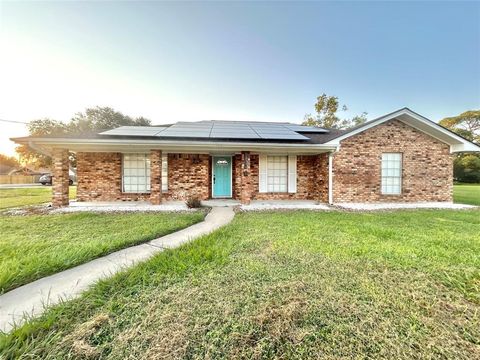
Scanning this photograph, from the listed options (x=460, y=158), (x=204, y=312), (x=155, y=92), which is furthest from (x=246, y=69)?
(x=460, y=158)

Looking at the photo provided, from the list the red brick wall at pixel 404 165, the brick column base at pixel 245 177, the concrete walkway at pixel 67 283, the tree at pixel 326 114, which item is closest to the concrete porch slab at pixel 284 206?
the brick column base at pixel 245 177

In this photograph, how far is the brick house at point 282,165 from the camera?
8.45 m

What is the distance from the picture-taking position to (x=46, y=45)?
33.1ft

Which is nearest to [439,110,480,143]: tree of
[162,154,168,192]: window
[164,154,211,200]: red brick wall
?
[164,154,211,200]: red brick wall

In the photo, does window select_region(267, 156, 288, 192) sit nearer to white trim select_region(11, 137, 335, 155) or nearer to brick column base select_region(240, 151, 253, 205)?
white trim select_region(11, 137, 335, 155)

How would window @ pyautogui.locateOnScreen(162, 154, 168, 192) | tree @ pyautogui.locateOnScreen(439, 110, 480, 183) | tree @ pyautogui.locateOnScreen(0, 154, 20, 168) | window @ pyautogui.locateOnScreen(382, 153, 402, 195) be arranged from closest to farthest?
window @ pyautogui.locateOnScreen(382, 153, 402, 195)
window @ pyautogui.locateOnScreen(162, 154, 168, 192)
tree @ pyautogui.locateOnScreen(439, 110, 480, 183)
tree @ pyautogui.locateOnScreen(0, 154, 20, 168)

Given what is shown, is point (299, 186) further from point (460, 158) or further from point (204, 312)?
point (460, 158)

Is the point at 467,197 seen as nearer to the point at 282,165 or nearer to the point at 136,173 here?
the point at 282,165

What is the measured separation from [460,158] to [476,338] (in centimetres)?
A: 3992

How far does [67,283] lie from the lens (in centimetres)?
264

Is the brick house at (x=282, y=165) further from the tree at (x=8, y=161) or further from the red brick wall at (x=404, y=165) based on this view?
the tree at (x=8, y=161)

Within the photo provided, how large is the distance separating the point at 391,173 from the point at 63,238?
486 inches

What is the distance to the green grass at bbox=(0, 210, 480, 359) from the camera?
1.60 meters

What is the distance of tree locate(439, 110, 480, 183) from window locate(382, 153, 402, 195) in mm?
28680
